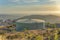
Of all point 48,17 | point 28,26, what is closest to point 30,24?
point 28,26

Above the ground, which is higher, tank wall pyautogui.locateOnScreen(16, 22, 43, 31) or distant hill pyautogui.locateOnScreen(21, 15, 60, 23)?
distant hill pyautogui.locateOnScreen(21, 15, 60, 23)

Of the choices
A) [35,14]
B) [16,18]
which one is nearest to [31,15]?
[35,14]

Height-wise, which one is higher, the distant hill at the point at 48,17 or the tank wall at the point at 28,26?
the distant hill at the point at 48,17

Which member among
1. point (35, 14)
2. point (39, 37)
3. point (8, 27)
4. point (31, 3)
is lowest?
point (39, 37)

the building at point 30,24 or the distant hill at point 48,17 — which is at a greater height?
the distant hill at point 48,17

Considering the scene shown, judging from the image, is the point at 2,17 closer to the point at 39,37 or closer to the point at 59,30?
the point at 39,37

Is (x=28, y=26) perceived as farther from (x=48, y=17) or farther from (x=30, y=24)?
(x=48, y=17)

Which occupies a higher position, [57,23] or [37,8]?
[37,8]

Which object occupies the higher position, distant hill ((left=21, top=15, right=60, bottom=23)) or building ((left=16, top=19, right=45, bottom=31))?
distant hill ((left=21, top=15, right=60, bottom=23))
